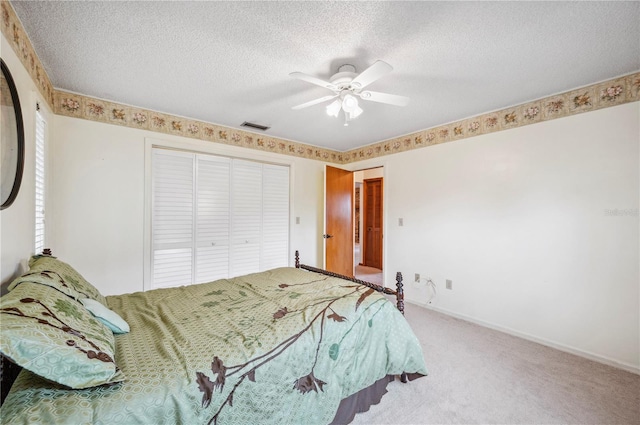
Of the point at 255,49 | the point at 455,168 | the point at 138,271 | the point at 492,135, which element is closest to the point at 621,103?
the point at 492,135

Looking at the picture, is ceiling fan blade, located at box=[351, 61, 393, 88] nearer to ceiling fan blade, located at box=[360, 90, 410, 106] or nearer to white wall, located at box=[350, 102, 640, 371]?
ceiling fan blade, located at box=[360, 90, 410, 106]

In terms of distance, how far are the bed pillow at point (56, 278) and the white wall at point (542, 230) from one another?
3.53 m

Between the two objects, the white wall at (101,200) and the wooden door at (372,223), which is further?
the wooden door at (372,223)

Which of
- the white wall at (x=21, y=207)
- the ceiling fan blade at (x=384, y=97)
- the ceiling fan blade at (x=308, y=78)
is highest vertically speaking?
the ceiling fan blade at (x=308, y=78)

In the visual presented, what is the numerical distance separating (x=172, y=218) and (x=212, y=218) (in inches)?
18.7

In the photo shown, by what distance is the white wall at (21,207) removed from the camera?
1449 millimetres

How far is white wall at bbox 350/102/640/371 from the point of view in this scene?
7.33 feet

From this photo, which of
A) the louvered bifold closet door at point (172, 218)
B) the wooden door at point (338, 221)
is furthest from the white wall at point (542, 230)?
the louvered bifold closet door at point (172, 218)

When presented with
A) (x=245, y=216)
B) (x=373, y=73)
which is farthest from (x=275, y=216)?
(x=373, y=73)

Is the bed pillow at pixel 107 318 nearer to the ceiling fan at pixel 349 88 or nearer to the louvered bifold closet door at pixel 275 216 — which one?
the ceiling fan at pixel 349 88

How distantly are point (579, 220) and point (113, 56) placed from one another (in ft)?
13.7

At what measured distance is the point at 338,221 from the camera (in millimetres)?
4539

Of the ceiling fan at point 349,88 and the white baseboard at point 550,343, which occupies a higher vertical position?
the ceiling fan at point 349,88

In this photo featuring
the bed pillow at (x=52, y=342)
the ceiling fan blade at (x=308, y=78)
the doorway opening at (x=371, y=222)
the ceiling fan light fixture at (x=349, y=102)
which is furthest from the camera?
the doorway opening at (x=371, y=222)
